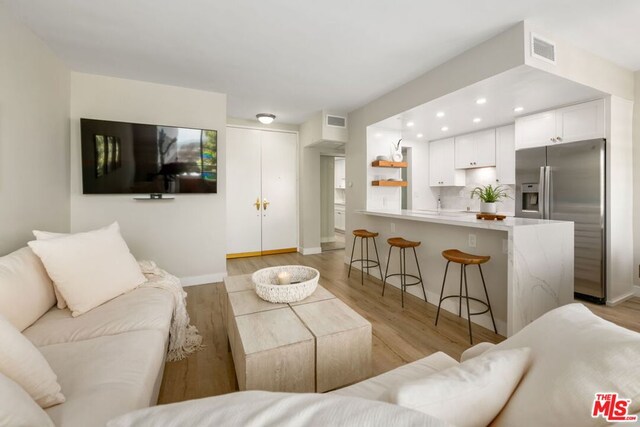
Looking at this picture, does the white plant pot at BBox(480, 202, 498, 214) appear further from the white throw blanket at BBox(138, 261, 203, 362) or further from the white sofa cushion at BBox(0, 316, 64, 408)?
the white sofa cushion at BBox(0, 316, 64, 408)

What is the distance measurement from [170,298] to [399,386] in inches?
74.3

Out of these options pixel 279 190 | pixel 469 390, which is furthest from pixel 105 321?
pixel 279 190

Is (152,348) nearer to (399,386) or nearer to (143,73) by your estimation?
(399,386)

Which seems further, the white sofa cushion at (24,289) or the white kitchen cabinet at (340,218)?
the white kitchen cabinet at (340,218)

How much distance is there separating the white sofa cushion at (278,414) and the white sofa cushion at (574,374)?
38 centimetres

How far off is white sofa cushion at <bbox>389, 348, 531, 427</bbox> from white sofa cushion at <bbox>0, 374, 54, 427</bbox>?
947mm

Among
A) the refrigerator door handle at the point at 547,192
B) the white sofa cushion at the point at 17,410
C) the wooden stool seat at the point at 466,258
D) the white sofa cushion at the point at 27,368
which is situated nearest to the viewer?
the white sofa cushion at the point at 17,410

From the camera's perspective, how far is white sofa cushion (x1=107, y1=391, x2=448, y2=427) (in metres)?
0.44

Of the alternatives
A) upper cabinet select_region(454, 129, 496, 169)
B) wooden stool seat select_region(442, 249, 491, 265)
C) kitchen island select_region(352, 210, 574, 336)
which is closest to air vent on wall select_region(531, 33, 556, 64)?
kitchen island select_region(352, 210, 574, 336)

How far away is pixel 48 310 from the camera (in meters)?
1.68

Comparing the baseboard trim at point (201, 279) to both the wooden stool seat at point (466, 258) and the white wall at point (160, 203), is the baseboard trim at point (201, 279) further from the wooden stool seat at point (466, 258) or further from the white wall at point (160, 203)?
the wooden stool seat at point (466, 258)

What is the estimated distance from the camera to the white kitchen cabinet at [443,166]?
16.9 ft

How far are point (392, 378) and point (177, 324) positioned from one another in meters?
1.78

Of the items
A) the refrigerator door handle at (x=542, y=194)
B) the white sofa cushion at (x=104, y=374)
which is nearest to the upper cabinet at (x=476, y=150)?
the refrigerator door handle at (x=542, y=194)
